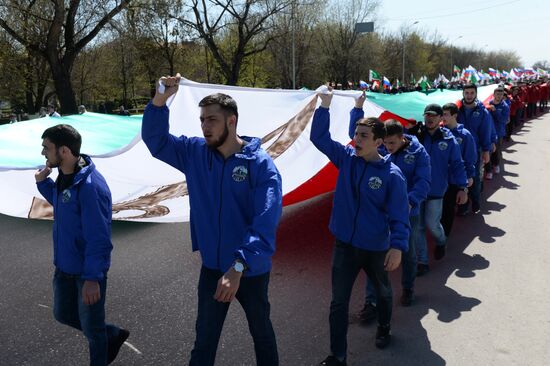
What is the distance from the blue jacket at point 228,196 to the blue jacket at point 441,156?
281cm

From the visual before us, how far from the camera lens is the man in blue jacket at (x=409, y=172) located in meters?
4.05

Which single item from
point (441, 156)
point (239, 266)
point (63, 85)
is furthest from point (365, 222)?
point (63, 85)

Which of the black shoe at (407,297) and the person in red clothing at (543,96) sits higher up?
the person in red clothing at (543,96)

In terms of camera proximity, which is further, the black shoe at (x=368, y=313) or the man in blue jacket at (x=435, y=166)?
the man in blue jacket at (x=435, y=166)

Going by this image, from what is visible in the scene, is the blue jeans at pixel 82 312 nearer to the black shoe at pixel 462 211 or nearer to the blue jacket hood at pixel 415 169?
the blue jacket hood at pixel 415 169

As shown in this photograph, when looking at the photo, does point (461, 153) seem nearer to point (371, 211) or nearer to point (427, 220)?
point (427, 220)

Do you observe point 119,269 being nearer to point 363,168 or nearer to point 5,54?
point 363,168

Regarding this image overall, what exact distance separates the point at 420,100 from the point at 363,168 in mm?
9230

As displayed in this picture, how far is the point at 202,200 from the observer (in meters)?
2.56

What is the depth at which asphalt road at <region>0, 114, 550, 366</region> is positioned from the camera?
346 cm

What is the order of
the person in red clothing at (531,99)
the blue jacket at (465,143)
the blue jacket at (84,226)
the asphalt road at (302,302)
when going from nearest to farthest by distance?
the blue jacket at (84,226)
the asphalt road at (302,302)
the blue jacket at (465,143)
the person in red clothing at (531,99)

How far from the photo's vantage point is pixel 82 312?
2.85m

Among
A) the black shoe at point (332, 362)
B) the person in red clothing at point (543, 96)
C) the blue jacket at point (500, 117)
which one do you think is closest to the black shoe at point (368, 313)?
the black shoe at point (332, 362)

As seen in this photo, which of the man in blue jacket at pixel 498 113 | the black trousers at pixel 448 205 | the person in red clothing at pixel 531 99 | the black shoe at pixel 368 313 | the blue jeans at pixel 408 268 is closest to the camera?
the black shoe at pixel 368 313
